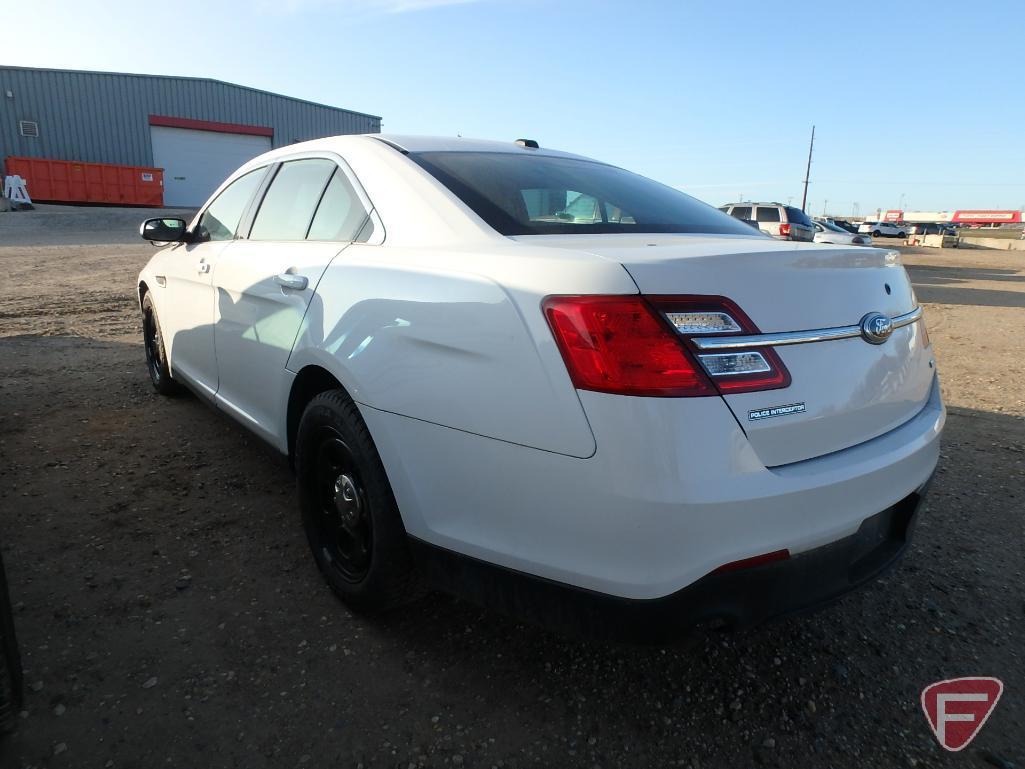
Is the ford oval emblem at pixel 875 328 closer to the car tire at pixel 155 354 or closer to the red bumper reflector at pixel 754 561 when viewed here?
the red bumper reflector at pixel 754 561

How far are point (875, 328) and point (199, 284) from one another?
306cm

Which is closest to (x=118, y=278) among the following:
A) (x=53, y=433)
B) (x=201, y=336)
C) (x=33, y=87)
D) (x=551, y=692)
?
(x=53, y=433)

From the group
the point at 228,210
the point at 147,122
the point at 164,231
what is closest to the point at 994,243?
the point at 147,122

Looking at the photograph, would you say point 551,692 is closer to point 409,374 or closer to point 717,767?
point 717,767

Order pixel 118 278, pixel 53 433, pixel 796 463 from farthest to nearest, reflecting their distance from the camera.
Answer: pixel 118 278 → pixel 53 433 → pixel 796 463

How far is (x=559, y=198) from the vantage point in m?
2.40

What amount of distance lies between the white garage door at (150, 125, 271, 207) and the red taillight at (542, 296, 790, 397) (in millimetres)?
34651

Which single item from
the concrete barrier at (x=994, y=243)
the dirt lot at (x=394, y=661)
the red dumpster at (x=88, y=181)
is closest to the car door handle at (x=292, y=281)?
the dirt lot at (x=394, y=661)

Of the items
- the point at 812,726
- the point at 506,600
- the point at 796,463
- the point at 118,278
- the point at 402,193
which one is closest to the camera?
the point at 796,463

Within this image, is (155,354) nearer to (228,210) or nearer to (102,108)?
(228,210)

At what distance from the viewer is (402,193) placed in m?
2.27

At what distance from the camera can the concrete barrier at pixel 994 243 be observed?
4466 centimetres

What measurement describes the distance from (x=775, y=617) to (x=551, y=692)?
2.38 ft

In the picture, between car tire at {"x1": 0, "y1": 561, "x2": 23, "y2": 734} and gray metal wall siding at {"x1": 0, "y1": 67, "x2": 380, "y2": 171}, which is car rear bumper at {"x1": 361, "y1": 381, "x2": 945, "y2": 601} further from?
gray metal wall siding at {"x1": 0, "y1": 67, "x2": 380, "y2": 171}
